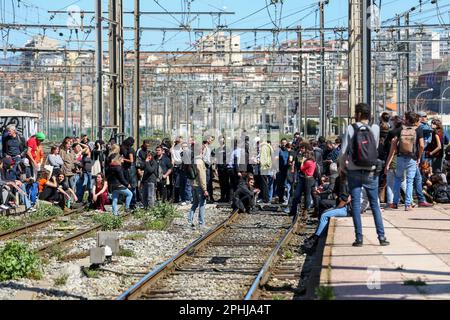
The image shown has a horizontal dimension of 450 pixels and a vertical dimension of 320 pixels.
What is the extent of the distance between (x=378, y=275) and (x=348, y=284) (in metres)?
0.68

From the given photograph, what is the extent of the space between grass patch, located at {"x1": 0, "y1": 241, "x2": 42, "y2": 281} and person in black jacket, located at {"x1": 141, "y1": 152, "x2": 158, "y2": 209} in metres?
10.7

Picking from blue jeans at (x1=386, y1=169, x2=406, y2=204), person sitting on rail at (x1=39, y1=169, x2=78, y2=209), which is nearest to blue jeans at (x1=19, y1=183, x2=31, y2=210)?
person sitting on rail at (x1=39, y1=169, x2=78, y2=209)

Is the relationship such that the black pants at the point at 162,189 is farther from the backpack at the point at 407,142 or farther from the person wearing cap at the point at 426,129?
the backpack at the point at 407,142

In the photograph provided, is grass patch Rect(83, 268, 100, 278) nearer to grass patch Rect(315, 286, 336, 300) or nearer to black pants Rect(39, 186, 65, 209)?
grass patch Rect(315, 286, 336, 300)

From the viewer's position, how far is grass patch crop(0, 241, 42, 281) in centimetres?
1403

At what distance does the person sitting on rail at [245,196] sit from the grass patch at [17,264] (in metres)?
12.3

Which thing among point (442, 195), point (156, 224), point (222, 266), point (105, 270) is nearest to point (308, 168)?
point (442, 195)

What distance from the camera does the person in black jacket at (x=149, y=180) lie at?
83.1 feet

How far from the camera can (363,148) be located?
43.7ft

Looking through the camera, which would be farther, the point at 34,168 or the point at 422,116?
the point at 34,168
